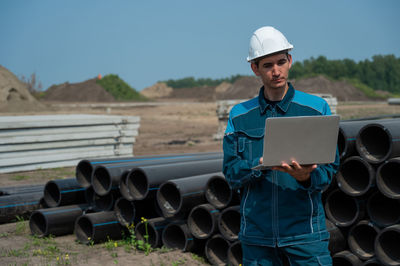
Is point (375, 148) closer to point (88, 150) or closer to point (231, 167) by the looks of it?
point (231, 167)

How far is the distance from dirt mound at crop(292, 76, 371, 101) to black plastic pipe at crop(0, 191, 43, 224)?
5307 centimetres

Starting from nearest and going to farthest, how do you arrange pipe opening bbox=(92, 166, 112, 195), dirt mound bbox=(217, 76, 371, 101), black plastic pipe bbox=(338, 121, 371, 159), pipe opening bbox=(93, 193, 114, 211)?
1. black plastic pipe bbox=(338, 121, 371, 159)
2. pipe opening bbox=(92, 166, 112, 195)
3. pipe opening bbox=(93, 193, 114, 211)
4. dirt mound bbox=(217, 76, 371, 101)

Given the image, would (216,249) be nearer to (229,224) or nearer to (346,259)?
(229,224)

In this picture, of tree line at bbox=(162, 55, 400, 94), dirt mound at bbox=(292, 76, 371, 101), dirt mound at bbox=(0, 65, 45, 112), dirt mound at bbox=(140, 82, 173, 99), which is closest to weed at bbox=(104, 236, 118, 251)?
dirt mound at bbox=(0, 65, 45, 112)

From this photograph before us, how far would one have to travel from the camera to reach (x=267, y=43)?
9.07 feet

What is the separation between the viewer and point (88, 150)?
40.9 feet

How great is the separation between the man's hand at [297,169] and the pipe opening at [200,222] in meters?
3.28

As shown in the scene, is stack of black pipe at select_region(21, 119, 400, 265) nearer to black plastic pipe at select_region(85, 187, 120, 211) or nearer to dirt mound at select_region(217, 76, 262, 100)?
black plastic pipe at select_region(85, 187, 120, 211)

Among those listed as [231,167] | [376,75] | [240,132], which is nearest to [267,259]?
[231,167]

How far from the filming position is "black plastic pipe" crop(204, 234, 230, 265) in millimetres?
5605

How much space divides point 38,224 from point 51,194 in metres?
0.57

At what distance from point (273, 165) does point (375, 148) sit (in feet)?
9.21

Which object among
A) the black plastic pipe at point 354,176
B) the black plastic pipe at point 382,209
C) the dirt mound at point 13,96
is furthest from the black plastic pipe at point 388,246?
the dirt mound at point 13,96

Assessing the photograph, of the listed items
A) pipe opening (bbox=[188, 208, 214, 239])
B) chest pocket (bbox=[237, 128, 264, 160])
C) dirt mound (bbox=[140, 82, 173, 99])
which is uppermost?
dirt mound (bbox=[140, 82, 173, 99])
